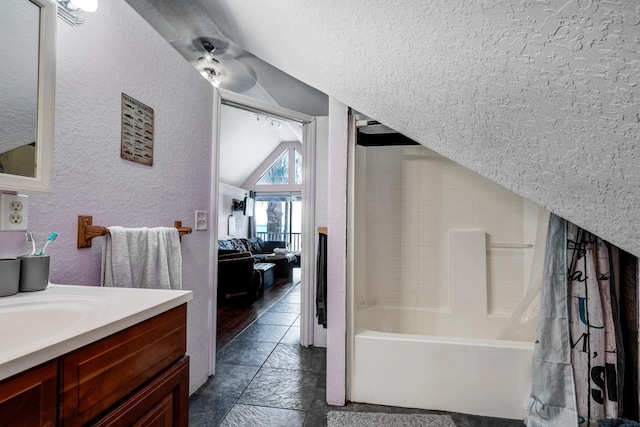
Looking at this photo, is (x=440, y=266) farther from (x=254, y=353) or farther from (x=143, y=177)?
(x=143, y=177)

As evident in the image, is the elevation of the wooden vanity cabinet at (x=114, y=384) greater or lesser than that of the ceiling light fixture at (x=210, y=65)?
lesser

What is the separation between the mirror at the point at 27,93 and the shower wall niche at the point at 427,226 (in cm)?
177

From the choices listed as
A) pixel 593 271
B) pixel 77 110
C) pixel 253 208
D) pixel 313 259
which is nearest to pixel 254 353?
pixel 313 259

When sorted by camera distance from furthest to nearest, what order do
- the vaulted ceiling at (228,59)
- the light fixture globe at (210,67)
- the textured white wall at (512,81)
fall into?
the light fixture globe at (210,67) < the vaulted ceiling at (228,59) < the textured white wall at (512,81)

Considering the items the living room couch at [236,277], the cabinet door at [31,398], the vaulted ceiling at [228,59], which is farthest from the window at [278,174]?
the cabinet door at [31,398]

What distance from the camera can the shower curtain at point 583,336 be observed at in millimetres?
1401

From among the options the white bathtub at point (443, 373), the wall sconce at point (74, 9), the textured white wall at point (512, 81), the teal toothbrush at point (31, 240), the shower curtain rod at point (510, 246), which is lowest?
the white bathtub at point (443, 373)

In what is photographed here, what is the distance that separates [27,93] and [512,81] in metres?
1.40

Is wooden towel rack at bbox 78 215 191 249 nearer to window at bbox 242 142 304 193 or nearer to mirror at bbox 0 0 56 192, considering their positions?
mirror at bbox 0 0 56 192

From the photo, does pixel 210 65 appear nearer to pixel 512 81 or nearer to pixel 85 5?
pixel 85 5

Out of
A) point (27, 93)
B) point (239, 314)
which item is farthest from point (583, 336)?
point (239, 314)

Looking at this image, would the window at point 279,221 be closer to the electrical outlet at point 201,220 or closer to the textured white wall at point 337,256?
the electrical outlet at point 201,220

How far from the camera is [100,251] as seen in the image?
1.23 meters

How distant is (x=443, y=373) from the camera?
1668mm
